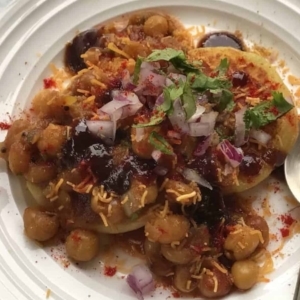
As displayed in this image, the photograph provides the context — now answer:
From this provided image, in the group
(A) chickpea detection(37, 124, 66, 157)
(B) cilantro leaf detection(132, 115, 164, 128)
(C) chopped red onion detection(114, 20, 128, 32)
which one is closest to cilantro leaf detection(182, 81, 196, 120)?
(B) cilantro leaf detection(132, 115, 164, 128)

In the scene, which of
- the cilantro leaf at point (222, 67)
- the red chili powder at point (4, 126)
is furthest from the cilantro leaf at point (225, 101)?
the red chili powder at point (4, 126)

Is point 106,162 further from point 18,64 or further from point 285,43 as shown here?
point 285,43

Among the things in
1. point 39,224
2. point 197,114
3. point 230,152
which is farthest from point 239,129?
point 39,224

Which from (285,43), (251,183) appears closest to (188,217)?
(251,183)

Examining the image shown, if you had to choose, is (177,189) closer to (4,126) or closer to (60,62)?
(4,126)

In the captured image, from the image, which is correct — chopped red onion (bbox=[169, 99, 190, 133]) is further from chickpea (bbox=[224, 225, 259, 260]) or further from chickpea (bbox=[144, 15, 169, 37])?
chickpea (bbox=[144, 15, 169, 37])
